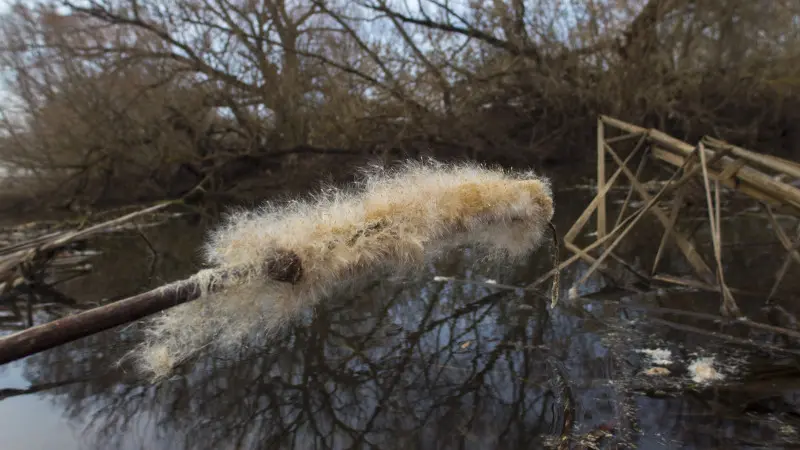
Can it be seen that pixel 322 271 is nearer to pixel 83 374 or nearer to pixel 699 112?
pixel 83 374

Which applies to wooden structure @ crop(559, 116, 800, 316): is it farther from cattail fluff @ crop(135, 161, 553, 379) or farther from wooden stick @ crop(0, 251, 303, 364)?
wooden stick @ crop(0, 251, 303, 364)

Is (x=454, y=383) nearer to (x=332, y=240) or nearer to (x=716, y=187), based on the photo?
(x=332, y=240)

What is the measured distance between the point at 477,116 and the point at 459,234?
8643 millimetres

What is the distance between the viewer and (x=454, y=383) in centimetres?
194

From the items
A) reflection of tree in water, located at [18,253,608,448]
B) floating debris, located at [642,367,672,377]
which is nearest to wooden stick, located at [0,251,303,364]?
reflection of tree in water, located at [18,253,608,448]

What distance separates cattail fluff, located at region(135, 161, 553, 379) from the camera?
39.6 inches

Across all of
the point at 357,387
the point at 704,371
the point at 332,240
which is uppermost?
the point at 332,240

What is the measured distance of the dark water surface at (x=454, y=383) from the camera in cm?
160

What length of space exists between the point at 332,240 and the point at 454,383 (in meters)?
1.13

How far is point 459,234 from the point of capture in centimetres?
127

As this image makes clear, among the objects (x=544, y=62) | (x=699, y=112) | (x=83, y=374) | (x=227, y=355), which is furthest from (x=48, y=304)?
(x=699, y=112)

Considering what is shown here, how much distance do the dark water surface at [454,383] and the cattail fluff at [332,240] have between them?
706mm

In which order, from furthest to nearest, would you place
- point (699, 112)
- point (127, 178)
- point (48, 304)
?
point (127, 178) < point (699, 112) < point (48, 304)

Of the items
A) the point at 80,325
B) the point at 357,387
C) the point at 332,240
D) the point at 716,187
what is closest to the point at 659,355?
the point at 716,187
